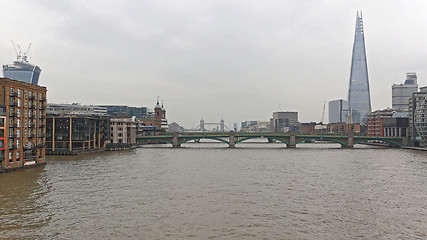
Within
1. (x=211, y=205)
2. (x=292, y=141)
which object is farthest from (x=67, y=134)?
(x=292, y=141)

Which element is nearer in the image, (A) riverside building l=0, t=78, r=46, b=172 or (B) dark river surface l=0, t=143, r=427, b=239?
(B) dark river surface l=0, t=143, r=427, b=239

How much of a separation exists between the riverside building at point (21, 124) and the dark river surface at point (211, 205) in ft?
18.0

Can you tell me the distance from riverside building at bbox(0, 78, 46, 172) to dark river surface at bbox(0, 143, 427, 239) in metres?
5.47

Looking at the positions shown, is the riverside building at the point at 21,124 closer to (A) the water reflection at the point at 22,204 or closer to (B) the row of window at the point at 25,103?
(B) the row of window at the point at 25,103

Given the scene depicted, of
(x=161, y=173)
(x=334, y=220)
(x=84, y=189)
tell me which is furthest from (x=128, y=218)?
(x=161, y=173)

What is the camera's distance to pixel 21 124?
219ft

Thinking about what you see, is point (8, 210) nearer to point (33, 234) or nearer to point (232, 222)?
point (33, 234)

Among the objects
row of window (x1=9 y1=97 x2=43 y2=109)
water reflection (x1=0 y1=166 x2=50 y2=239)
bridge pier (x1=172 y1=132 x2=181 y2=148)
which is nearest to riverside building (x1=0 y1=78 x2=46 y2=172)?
row of window (x1=9 y1=97 x2=43 y2=109)

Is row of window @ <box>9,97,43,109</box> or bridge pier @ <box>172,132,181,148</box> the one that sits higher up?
row of window @ <box>9,97,43,109</box>

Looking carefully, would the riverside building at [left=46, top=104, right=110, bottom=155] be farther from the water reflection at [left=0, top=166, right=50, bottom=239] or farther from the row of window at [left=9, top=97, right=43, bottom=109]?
the water reflection at [left=0, top=166, right=50, bottom=239]

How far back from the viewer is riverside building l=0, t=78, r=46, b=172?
61969 millimetres

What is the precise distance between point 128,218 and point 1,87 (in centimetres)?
4783

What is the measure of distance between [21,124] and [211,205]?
50.3 m

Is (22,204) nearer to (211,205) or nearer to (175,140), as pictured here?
(211,205)
